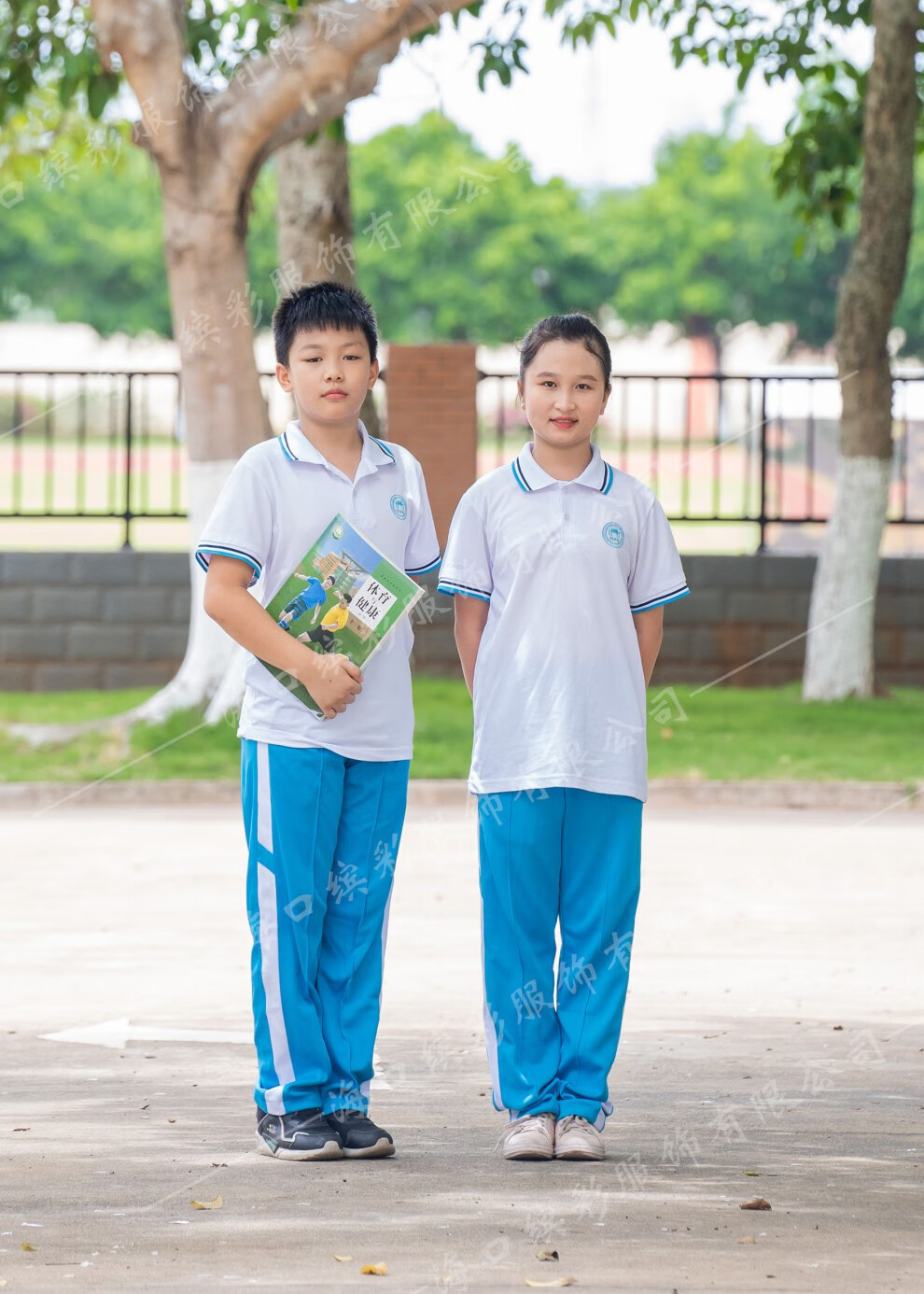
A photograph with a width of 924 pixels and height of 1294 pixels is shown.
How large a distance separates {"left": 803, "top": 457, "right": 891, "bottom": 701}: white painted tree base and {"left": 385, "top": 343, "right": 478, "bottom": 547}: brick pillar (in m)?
2.86

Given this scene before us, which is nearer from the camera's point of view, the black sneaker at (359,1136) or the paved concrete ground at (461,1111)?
the paved concrete ground at (461,1111)

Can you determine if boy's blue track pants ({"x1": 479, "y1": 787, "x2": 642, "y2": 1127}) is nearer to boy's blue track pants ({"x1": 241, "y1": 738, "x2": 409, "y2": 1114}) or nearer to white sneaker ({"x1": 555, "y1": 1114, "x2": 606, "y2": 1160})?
white sneaker ({"x1": 555, "y1": 1114, "x2": 606, "y2": 1160})

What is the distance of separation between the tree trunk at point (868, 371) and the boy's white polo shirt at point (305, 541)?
10.4m

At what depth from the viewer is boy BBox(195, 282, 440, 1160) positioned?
4297 millimetres

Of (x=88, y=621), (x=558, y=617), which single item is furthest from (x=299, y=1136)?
(x=88, y=621)

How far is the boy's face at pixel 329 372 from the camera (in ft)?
14.4

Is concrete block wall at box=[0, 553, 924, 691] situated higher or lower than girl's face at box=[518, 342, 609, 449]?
lower

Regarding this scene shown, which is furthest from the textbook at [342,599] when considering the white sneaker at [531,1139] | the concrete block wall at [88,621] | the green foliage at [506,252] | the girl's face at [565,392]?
the green foliage at [506,252]

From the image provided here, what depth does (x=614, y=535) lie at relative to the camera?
176 inches

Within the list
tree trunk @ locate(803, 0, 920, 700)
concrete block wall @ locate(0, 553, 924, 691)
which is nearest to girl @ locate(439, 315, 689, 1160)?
tree trunk @ locate(803, 0, 920, 700)

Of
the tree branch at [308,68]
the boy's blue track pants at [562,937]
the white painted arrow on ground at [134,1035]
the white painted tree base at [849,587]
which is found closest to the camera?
the boy's blue track pants at [562,937]

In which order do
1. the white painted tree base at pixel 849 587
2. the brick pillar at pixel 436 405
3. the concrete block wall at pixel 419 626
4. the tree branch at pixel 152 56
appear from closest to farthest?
1. the tree branch at pixel 152 56
2. the white painted tree base at pixel 849 587
3. the brick pillar at pixel 436 405
4. the concrete block wall at pixel 419 626

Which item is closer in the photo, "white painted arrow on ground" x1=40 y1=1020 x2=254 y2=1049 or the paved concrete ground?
the paved concrete ground

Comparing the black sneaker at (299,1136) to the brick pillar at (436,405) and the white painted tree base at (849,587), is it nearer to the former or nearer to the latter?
the white painted tree base at (849,587)
